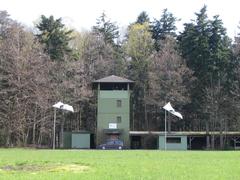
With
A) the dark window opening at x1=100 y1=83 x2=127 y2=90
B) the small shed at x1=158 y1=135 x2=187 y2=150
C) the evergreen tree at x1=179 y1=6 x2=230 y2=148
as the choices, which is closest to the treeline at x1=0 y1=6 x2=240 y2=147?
the evergreen tree at x1=179 y1=6 x2=230 y2=148

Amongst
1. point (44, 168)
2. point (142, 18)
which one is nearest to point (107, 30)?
point (142, 18)

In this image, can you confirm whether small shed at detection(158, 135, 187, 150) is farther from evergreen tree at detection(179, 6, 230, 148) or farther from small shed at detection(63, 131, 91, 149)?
small shed at detection(63, 131, 91, 149)

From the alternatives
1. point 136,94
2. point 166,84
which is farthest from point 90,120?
point 166,84

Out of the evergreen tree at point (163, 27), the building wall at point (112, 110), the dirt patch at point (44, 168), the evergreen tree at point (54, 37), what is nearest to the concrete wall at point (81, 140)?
the building wall at point (112, 110)

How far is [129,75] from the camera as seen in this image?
7725cm

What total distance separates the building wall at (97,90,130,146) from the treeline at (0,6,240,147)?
2305 mm

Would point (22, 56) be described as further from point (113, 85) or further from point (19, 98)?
point (113, 85)

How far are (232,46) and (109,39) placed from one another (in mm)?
20140

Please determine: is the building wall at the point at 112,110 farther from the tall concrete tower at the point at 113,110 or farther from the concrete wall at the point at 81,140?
the concrete wall at the point at 81,140

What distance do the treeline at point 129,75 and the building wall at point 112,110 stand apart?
2.30 metres

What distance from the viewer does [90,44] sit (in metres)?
77.9

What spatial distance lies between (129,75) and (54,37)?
495 inches

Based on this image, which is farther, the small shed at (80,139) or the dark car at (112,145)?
the small shed at (80,139)

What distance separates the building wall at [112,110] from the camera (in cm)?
6838
